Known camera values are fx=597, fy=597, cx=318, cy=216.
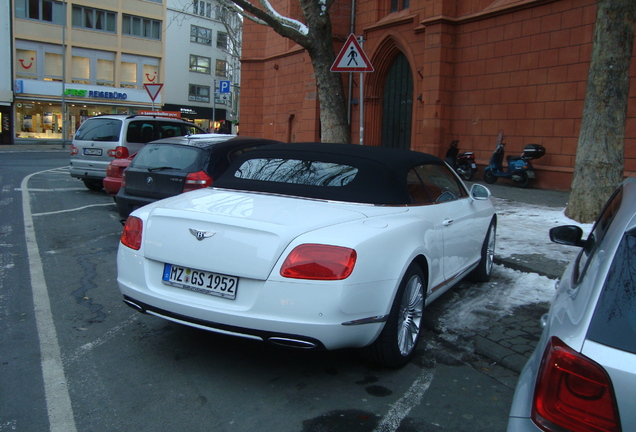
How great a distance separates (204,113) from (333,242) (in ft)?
186

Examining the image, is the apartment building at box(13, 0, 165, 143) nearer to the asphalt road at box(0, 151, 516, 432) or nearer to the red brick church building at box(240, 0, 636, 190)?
the red brick church building at box(240, 0, 636, 190)

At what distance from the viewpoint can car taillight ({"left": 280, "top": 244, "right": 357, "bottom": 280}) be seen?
11.3 feet

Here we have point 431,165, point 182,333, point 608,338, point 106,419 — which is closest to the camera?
point 608,338

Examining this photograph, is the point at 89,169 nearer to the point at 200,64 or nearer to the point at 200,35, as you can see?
the point at 200,64

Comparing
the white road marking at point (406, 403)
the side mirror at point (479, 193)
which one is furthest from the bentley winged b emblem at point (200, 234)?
the side mirror at point (479, 193)

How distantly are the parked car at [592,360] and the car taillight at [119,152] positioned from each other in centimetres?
1182

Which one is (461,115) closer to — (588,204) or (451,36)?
(451,36)

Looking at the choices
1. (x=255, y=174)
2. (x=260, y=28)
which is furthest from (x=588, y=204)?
(x=260, y=28)

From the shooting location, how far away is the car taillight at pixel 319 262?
3.46 metres

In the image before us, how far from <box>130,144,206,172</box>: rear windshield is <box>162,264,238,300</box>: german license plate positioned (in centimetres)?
392

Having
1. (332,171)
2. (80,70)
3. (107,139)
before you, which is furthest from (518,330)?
(80,70)

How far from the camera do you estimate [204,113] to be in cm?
5806

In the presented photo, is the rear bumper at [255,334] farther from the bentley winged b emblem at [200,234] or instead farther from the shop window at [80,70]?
the shop window at [80,70]

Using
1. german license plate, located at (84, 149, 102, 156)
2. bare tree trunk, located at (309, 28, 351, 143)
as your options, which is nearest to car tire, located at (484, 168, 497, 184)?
bare tree trunk, located at (309, 28, 351, 143)
